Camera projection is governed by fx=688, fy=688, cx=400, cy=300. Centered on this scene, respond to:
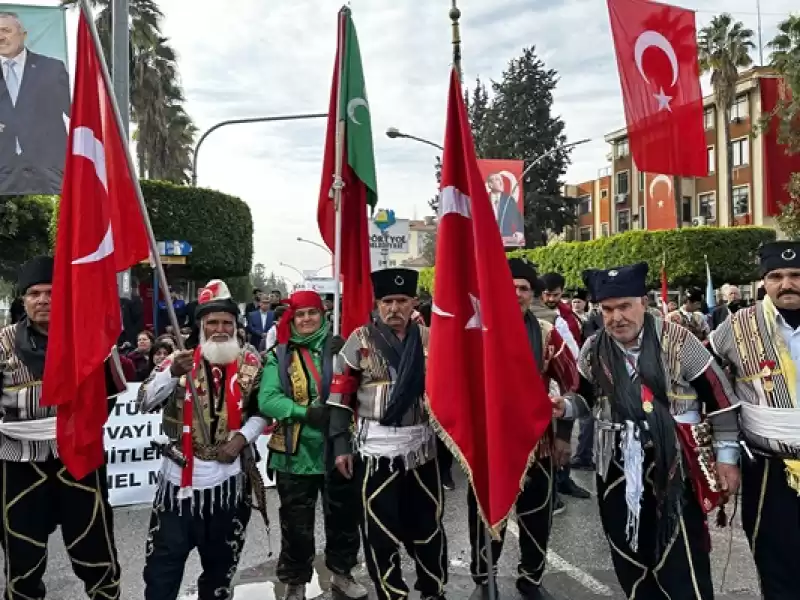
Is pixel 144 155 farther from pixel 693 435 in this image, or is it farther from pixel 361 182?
pixel 693 435

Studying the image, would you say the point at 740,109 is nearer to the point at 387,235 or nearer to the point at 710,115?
the point at 710,115

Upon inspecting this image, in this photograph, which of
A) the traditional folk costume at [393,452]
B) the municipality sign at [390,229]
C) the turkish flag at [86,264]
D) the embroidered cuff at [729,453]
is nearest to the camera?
the turkish flag at [86,264]

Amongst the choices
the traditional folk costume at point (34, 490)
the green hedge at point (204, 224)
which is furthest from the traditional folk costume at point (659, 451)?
the green hedge at point (204, 224)

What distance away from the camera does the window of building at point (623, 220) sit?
48.4 m

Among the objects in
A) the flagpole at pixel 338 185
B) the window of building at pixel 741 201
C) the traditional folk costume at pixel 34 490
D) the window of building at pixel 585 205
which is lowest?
the traditional folk costume at pixel 34 490

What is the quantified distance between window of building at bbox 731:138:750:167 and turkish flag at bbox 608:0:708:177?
35.8m

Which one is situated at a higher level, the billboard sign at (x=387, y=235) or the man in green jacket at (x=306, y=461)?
the billboard sign at (x=387, y=235)

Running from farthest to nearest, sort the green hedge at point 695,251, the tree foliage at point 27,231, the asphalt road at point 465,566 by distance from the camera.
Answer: the green hedge at point 695,251
the tree foliage at point 27,231
the asphalt road at point 465,566

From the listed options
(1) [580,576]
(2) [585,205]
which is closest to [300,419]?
(1) [580,576]

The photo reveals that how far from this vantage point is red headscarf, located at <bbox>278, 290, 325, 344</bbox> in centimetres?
432

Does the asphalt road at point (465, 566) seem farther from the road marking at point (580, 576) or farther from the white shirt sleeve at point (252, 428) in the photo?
the white shirt sleeve at point (252, 428)

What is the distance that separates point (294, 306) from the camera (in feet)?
14.5

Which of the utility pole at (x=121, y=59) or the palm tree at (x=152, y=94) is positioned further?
the palm tree at (x=152, y=94)

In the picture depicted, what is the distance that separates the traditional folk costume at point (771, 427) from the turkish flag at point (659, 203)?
41378 millimetres
